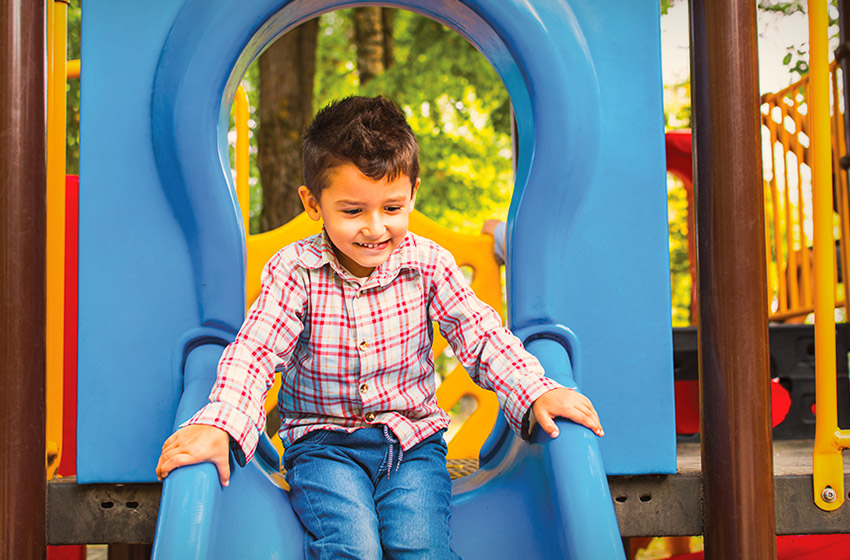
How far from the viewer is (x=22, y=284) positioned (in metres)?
1.65

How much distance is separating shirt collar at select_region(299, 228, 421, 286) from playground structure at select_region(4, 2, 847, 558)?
0.20 m

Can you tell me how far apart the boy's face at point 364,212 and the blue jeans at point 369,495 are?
1.33 feet

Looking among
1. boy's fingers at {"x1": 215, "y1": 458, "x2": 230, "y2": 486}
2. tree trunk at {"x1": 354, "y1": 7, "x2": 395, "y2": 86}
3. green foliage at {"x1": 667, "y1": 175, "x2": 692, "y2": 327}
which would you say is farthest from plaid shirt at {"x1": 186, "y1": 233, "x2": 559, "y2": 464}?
green foliage at {"x1": 667, "y1": 175, "x2": 692, "y2": 327}

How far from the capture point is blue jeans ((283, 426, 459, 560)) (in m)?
1.57

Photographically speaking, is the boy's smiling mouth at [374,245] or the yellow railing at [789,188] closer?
the boy's smiling mouth at [374,245]

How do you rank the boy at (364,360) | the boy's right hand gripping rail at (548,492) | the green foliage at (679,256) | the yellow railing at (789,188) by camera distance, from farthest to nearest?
1. the green foliage at (679,256)
2. the yellow railing at (789,188)
3. the boy at (364,360)
4. the boy's right hand gripping rail at (548,492)

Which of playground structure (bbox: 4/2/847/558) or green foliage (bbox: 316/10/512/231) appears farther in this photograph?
green foliage (bbox: 316/10/512/231)

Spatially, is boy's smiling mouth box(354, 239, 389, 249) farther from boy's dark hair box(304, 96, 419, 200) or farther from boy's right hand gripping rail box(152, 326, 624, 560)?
boy's right hand gripping rail box(152, 326, 624, 560)

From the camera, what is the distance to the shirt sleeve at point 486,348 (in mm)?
1681

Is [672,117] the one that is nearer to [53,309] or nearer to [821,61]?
[821,61]

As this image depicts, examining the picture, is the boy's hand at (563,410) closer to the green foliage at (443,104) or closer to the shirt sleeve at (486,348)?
the shirt sleeve at (486,348)

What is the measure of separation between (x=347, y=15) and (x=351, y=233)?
25.1 feet

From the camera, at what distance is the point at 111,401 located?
1873mm

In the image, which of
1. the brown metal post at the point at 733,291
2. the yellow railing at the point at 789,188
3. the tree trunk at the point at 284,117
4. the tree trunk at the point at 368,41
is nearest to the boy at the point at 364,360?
the brown metal post at the point at 733,291
